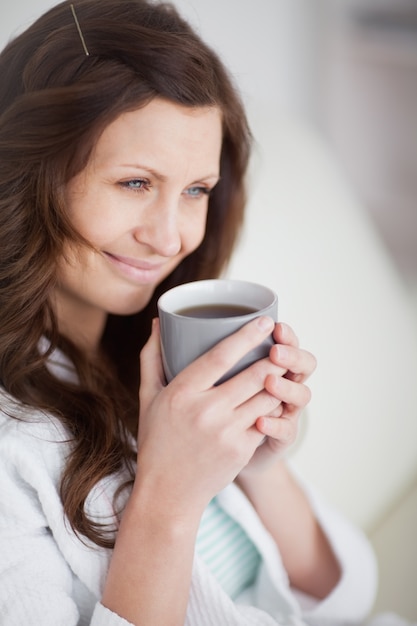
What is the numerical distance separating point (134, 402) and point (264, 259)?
1.36 ft

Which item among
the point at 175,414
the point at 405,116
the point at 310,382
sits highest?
the point at 405,116

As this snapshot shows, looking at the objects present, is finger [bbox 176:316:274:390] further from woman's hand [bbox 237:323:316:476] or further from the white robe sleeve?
the white robe sleeve

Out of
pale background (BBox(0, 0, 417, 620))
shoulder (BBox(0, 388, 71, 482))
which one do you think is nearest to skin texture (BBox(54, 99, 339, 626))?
shoulder (BBox(0, 388, 71, 482))

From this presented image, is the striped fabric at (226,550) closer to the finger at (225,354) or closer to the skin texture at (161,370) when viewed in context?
the skin texture at (161,370)

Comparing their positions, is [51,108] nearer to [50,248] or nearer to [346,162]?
[50,248]

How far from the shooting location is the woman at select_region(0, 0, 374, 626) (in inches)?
28.1

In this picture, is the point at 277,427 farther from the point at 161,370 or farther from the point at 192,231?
the point at 192,231

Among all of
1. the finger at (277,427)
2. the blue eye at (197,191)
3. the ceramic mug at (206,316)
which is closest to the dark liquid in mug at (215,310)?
the ceramic mug at (206,316)

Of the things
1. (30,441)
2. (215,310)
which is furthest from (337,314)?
(30,441)

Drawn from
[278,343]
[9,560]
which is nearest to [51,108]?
[278,343]

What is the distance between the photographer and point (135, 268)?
35.4 inches

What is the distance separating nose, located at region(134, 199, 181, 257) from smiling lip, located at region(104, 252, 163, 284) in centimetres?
4

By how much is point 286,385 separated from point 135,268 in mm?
290

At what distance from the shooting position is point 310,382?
1.26 meters
